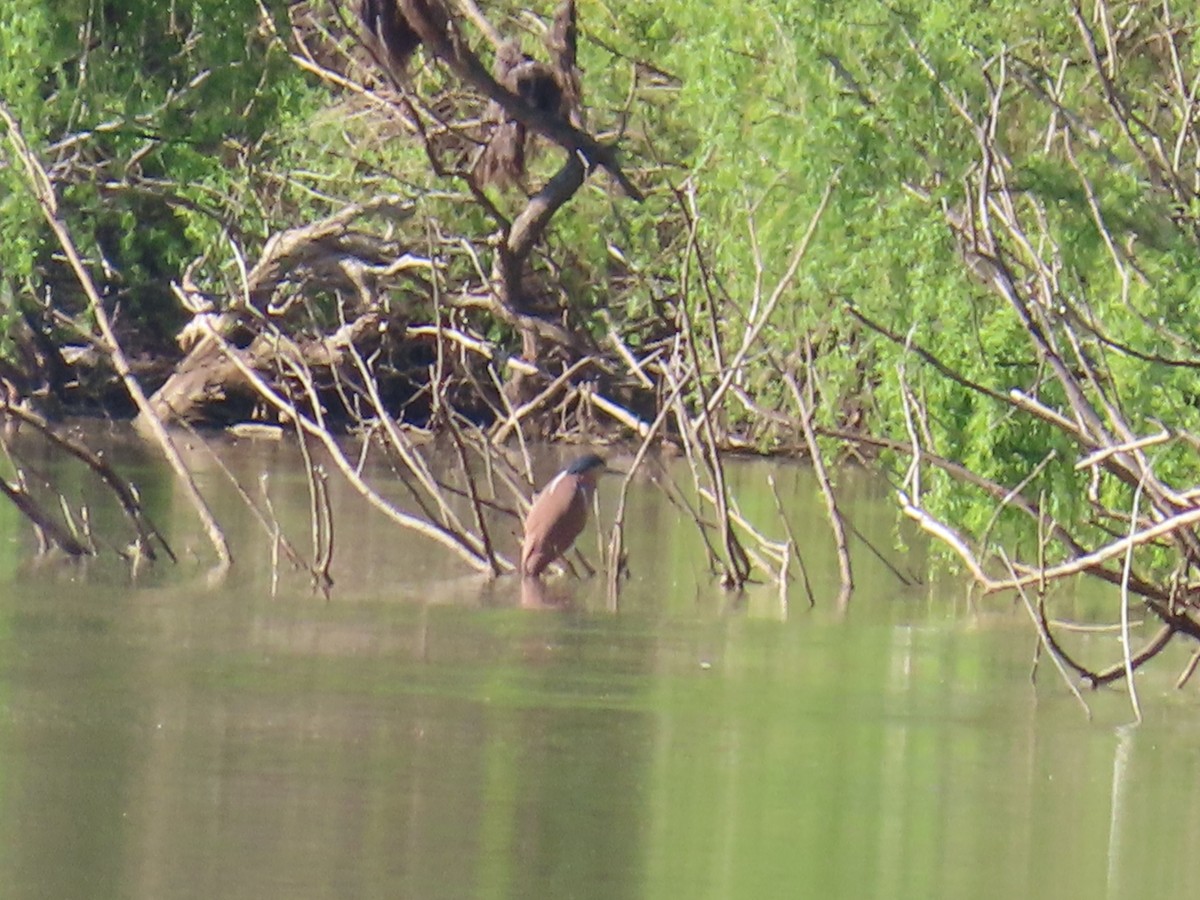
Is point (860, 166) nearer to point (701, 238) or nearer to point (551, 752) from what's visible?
point (551, 752)

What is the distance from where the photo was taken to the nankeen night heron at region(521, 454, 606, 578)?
43.2ft

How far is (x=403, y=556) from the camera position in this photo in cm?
1489

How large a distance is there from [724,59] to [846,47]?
6.83ft

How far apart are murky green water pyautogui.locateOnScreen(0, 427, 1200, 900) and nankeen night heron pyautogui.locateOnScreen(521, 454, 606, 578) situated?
477 millimetres

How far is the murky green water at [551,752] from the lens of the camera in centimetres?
675

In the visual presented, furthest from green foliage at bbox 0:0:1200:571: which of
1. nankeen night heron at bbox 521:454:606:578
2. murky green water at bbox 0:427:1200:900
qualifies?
murky green water at bbox 0:427:1200:900

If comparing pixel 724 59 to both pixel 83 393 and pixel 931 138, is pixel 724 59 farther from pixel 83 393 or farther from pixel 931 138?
pixel 83 393

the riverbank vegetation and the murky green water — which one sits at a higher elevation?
the riverbank vegetation

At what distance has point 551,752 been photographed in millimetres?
8328

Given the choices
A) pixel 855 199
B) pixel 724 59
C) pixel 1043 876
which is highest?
pixel 724 59

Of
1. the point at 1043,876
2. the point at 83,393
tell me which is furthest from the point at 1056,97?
the point at 83,393

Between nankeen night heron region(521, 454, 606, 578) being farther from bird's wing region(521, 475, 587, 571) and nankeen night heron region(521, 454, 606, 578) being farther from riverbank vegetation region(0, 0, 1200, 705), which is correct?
riverbank vegetation region(0, 0, 1200, 705)

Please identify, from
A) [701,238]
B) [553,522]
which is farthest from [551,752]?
[701,238]

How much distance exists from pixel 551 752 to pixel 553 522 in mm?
4931
